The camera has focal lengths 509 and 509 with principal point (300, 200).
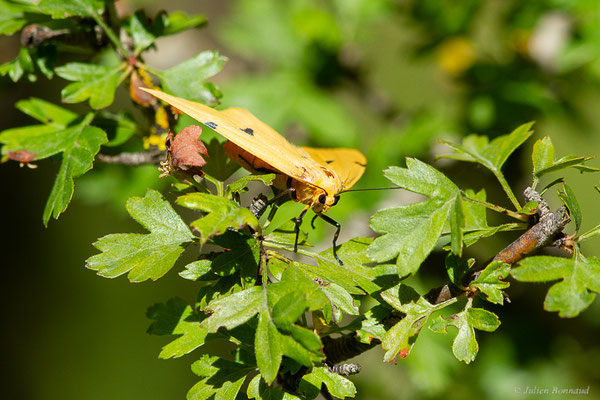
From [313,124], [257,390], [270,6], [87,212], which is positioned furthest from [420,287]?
[87,212]

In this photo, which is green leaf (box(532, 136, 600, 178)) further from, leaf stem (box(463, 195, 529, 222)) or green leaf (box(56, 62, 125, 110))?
green leaf (box(56, 62, 125, 110))

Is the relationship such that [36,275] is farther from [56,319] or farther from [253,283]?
[253,283]

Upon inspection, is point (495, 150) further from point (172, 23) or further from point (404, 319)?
point (172, 23)

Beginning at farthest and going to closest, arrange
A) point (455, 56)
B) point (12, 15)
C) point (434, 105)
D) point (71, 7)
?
point (455, 56) → point (434, 105) → point (12, 15) → point (71, 7)

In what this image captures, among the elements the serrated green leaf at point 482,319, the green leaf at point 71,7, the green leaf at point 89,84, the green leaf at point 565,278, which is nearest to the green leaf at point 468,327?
the serrated green leaf at point 482,319

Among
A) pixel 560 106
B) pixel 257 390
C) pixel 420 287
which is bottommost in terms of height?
pixel 420 287

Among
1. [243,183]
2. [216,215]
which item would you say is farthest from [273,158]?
[216,215]

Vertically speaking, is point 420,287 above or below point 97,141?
below

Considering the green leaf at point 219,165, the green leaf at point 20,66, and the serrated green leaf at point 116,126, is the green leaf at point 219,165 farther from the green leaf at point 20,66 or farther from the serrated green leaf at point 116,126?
the green leaf at point 20,66
